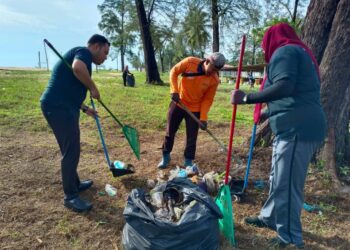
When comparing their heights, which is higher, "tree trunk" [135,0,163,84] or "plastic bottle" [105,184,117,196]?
"tree trunk" [135,0,163,84]

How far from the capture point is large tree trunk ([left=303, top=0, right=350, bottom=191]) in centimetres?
398

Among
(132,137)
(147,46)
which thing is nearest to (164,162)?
(132,137)

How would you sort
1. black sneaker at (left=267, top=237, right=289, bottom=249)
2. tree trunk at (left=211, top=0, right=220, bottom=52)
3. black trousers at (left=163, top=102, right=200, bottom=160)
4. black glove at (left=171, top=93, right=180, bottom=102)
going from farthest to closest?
tree trunk at (left=211, top=0, right=220, bottom=52) < black trousers at (left=163, top=102, right=200, bottom=160) < black glove at (left=171, top=93, right=180, bottom=102) < black sneaker at (left=267, top=237, right=289, bottom=249)

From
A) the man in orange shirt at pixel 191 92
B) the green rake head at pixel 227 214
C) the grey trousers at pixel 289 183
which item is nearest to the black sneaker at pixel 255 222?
the grey trousers at pixel 289 183

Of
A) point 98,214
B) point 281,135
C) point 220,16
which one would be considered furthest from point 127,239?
point 220,16

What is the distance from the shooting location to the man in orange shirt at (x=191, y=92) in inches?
169

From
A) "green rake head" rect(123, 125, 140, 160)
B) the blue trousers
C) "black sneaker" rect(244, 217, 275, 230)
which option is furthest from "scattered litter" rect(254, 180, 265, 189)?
the blue trousers

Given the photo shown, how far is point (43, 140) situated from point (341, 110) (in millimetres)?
4687

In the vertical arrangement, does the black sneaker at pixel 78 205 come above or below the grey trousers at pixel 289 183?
below

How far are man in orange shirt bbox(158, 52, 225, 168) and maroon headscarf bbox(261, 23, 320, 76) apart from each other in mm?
1256

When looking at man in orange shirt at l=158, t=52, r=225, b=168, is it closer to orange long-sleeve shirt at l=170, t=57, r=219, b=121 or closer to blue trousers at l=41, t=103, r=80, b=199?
orange long-sleeve shirt at l=170, t=57, r=219, b=121

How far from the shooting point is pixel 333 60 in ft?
13.2

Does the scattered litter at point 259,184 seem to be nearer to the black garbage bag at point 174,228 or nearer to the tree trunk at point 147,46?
the black garbage bag at point 174,228

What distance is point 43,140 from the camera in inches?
233
